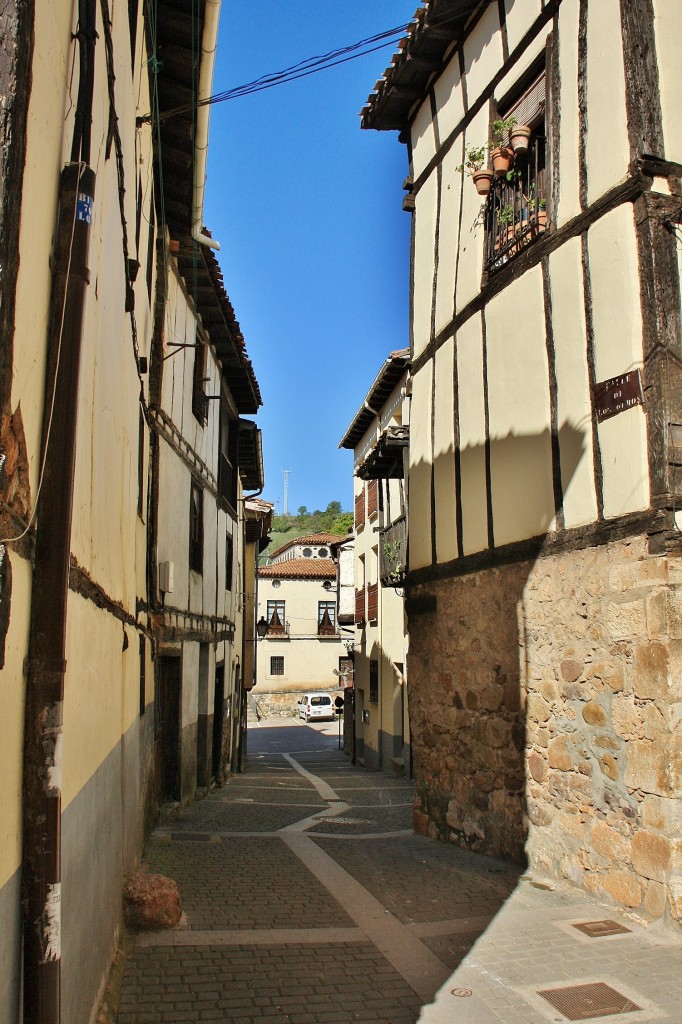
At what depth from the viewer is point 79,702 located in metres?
3.34

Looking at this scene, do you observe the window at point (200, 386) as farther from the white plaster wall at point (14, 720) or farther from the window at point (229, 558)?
the white plaster wall at point (14, 720)

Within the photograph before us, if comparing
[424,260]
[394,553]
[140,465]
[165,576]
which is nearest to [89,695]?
[140,465]

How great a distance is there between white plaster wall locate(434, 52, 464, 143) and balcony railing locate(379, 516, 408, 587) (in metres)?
4.56

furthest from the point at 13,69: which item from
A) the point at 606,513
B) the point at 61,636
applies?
the point at 606,513

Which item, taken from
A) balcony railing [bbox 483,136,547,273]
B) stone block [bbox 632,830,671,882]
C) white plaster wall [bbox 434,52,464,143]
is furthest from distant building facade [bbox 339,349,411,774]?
stone block [bbox 632,830,671,882]

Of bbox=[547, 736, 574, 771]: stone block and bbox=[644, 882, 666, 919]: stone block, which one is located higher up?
bbox=[547, 736, 574, 771]: stone block

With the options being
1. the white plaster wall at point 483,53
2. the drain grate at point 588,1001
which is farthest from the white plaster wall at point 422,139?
the drain grate at point 588,1001

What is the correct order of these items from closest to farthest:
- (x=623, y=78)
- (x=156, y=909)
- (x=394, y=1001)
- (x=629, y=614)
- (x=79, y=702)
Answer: (x=79, y=702), (x=394, y=1001), (x=156, y=909), (x=629, y=614), (x=623, y=78)

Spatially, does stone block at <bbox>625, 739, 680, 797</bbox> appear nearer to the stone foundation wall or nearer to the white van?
the stone foundation wall

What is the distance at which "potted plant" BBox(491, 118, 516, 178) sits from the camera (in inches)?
304

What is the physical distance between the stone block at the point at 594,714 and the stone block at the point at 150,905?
318cm

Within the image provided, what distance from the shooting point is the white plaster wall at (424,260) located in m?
9.59

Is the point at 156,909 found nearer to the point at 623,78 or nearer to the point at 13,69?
the point at 13,69

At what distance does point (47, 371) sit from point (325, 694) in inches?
1580
